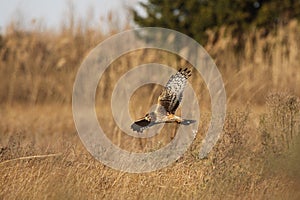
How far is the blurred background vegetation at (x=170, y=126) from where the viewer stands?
4.74m

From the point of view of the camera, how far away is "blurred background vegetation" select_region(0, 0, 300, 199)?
4.74 metres

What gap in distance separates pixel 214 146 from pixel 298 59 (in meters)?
5.84

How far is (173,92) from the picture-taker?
4.98 metres

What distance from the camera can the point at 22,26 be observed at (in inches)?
478

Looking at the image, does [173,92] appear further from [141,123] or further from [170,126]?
[170,126]

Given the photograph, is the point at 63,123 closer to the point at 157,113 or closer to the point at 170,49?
the point at 170,49

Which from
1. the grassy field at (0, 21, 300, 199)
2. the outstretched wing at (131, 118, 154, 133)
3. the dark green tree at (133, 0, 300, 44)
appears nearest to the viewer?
the grassy field at (0, 21, 300, 199)

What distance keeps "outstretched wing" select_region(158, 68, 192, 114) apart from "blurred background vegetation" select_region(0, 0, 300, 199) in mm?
459

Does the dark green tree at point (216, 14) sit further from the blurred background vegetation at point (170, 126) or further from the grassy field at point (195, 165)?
the grassy field at point (195, 165)

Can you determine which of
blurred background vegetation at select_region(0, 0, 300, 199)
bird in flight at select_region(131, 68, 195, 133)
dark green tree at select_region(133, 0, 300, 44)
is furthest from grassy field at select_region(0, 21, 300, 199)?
dark green tree at select_region(133, 0, 300, 44)

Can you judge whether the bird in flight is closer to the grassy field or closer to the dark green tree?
the grassy field

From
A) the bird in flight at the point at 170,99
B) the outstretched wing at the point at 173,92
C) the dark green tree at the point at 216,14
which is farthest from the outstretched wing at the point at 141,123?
the dark green tree at the point at 216,14

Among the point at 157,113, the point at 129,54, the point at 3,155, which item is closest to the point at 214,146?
the point at 157,113

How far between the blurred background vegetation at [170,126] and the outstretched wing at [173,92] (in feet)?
1.51
